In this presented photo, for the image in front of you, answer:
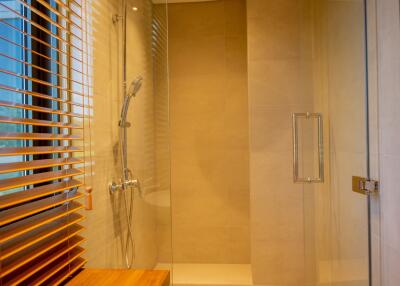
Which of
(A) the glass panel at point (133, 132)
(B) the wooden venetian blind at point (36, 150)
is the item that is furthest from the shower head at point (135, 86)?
(B) the wooden venetian blind at point (36, 150)

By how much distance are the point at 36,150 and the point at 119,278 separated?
1.84 feet

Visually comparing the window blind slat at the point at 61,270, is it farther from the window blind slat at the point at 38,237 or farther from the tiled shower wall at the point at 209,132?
the tiled shower wall at the point at 209,132

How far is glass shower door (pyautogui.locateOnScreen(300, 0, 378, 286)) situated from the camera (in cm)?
139

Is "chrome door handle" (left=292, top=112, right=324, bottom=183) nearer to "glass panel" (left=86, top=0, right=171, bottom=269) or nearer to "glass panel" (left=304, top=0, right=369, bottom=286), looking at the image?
"glass panel" (left=304, top=0, right=369, bottom=286)

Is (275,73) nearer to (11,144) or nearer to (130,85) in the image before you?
(130,85)

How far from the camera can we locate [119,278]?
108cm

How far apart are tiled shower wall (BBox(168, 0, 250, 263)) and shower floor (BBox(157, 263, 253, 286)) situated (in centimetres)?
8

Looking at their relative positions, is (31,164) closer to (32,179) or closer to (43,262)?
(32,179)

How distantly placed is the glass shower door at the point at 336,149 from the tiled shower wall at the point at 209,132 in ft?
2.06

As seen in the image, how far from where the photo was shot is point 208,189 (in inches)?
103

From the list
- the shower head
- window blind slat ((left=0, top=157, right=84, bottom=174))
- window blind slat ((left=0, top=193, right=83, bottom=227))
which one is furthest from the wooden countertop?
the shower head

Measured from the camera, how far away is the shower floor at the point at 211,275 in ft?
7.32

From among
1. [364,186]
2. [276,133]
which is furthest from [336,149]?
[276,133]

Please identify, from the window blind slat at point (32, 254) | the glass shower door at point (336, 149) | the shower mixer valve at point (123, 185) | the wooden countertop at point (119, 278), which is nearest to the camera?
the window blind slat at point (32, 254)
